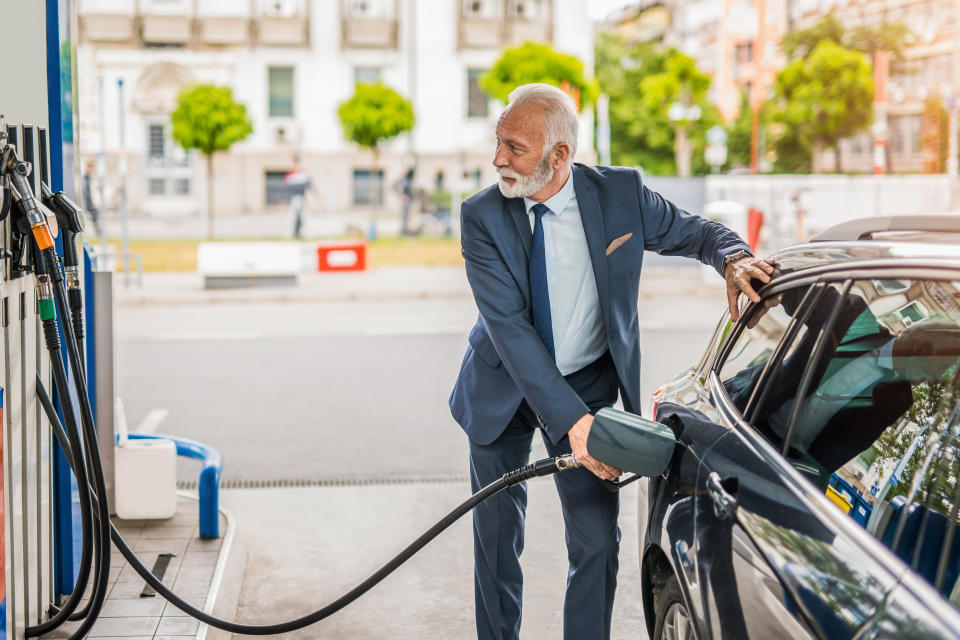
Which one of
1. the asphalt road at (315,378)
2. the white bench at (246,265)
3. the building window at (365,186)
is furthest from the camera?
the building window at (365,186)

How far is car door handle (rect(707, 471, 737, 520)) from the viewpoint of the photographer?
2500mm

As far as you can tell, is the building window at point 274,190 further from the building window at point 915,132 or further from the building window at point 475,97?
the building window at point 915,132

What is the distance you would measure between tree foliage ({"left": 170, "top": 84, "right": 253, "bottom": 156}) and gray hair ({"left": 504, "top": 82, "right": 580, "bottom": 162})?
32.0 m

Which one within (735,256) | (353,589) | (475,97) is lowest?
(353,589)

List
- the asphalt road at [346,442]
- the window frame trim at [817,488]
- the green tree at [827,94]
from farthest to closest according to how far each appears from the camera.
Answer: the green tree at [827,94]
the asphalt road at [346,442]
the window frame trim at [817,488]

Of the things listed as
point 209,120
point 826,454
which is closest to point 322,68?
point 209,120

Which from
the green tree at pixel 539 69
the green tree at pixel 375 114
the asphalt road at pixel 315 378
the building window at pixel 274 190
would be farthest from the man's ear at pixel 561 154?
the building window at pixel 274 190

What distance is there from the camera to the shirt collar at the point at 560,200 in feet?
11.4

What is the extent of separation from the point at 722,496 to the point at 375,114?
34.1 m

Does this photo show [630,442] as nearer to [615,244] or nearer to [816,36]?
[615,244]

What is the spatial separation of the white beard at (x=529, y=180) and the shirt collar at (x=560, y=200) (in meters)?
0.09

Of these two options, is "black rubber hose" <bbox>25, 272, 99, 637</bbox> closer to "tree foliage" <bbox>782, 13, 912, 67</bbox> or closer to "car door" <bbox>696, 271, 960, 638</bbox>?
"car door" <bbox>696, 271, 960, 638</bbox>

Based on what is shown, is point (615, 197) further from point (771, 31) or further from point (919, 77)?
point (771, 31)

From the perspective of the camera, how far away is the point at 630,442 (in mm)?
2844
